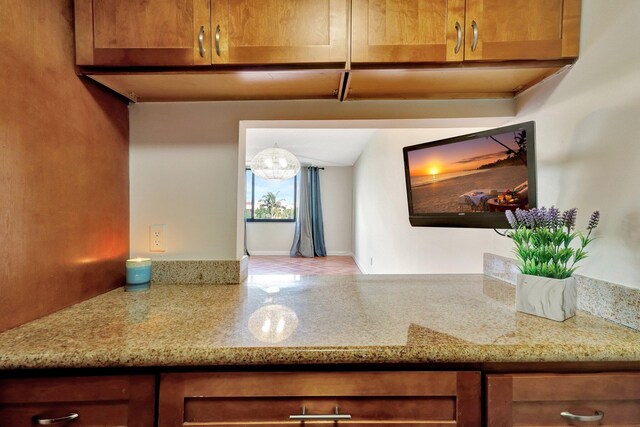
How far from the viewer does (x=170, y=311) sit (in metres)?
0.83

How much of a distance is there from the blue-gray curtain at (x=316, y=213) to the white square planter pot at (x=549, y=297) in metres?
5.60

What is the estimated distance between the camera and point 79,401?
2.00 feet

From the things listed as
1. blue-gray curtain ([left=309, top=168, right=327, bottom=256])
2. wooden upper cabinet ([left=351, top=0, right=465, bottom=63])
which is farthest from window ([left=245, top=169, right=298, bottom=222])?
wooden upper cabinet ([left=351, top=0, right=465, bottom=63])

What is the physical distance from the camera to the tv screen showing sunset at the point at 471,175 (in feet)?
3.21

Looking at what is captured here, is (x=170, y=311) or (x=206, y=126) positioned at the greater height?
(x=206, y=126)

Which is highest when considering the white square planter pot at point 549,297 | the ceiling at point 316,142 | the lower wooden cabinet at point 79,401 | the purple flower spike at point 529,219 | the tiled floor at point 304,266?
the ceiling at point 316,142

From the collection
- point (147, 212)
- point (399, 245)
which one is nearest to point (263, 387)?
point (147, 212)

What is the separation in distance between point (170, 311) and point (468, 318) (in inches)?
34.7

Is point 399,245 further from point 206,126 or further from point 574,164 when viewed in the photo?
point 206,126

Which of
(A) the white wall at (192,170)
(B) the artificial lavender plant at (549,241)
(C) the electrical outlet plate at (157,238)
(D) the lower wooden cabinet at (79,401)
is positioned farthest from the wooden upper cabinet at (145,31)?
(B) the artificial lavender plant at (549,241)

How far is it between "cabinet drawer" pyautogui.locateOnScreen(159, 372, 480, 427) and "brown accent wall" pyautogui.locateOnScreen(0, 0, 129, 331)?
53 cm

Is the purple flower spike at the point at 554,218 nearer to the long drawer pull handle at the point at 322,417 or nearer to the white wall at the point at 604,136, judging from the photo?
the white wall at the point at 604,136

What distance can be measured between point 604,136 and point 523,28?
409 millimetres

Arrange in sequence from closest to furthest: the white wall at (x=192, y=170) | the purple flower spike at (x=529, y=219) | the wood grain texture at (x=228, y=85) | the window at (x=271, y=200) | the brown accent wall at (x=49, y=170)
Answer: the brown accent wall at (x=49, y=170) < the purple flower spike at (x=529, y=219) < the wood grain texture at (x=228, y=85) < the white wall at (x=192, y=170) < the window at (x=271, y=200)
